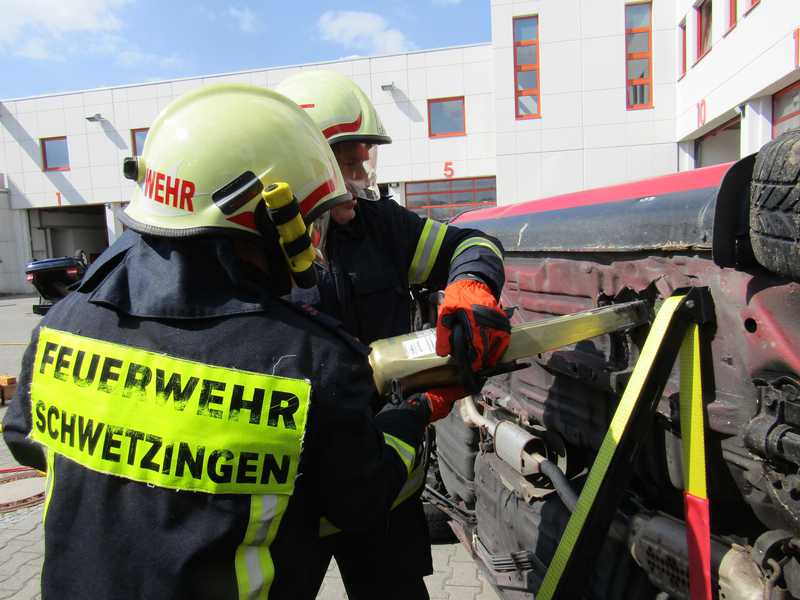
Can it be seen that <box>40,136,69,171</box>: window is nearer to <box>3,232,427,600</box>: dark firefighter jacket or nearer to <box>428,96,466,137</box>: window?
<box>428,96,466,137</box>: window

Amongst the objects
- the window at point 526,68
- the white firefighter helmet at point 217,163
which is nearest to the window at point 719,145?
the window at point 526,68

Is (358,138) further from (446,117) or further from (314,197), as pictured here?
(446,117)

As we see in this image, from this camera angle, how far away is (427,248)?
6.70 ft

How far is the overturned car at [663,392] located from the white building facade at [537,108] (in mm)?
8053

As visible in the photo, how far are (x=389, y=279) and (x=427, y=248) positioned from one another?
7.5 inches

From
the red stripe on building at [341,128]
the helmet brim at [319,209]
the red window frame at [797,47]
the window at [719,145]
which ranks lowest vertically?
the helmet brim at [319,209]

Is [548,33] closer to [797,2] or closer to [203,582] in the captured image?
[797,2]

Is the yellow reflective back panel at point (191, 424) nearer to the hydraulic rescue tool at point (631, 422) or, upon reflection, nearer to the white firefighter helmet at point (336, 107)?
the hydraulic rescue tool at point (631, 422)

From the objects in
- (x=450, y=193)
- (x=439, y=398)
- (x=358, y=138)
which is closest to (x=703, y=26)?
(x=450, y=193)

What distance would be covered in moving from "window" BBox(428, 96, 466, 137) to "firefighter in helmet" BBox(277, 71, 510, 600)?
52.0 ft

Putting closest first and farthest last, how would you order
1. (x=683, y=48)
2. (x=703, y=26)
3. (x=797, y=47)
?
(x=797, y=47) < (x=703, y=26) < (x=683, y=48)

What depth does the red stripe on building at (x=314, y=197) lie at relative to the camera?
124 cm

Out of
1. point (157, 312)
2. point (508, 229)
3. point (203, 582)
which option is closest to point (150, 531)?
point (203, 582)

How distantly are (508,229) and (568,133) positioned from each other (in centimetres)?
1308
